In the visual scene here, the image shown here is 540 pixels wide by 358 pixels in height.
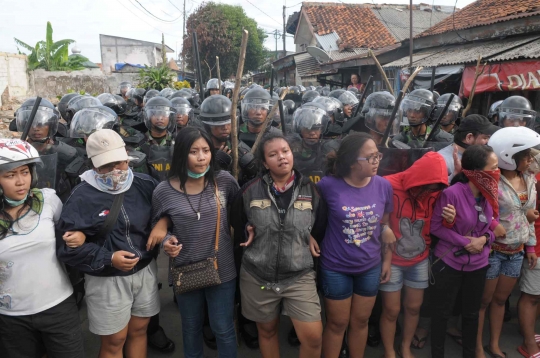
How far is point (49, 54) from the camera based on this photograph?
20.9 meters

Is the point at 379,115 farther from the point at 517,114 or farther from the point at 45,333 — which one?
the point at 45,333

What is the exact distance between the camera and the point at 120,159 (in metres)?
2.35

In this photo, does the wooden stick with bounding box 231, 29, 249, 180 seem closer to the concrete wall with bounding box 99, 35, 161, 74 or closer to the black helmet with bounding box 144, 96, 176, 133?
the black helmet with bounding box 144, 96, 176, 133

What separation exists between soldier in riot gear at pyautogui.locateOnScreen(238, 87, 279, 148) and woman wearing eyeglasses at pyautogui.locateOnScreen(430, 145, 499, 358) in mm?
1924

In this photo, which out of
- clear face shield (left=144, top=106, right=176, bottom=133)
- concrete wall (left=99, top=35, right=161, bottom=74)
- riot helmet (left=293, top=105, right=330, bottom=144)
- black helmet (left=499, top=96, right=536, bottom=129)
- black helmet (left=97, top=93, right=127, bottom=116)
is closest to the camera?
riot helmet (left=293, top=105, right=330, bottom=144)

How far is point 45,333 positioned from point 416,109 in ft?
12.4

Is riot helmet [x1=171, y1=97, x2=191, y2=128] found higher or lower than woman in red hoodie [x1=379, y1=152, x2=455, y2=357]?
higher

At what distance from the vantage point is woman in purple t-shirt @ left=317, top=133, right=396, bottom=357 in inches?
99.4

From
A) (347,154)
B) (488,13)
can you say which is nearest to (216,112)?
(347,154)

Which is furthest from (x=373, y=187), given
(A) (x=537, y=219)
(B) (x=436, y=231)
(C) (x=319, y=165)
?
(A) (x=537, y=219)

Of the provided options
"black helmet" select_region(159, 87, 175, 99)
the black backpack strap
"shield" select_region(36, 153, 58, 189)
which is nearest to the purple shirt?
the black backpack strap

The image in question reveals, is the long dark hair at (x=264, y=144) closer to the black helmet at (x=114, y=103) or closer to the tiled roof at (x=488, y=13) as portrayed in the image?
the black helmet at (x=114, y=103)

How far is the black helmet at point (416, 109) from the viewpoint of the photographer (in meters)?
4.22

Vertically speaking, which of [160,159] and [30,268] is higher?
[160,159]
